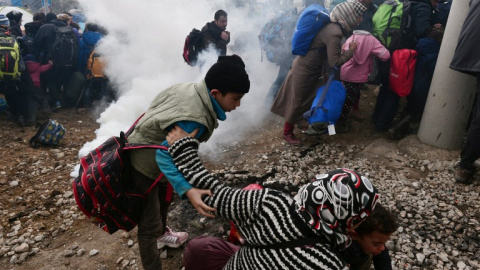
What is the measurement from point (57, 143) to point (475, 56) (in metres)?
6.56

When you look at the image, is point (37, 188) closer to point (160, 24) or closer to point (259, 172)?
point (259, 172)

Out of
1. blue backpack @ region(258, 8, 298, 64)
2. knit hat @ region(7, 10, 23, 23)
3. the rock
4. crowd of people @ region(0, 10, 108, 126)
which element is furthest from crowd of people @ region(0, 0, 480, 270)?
knit hat @ region(7, 10, 23, 23)

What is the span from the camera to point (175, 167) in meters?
1.76

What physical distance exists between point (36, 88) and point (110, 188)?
6.49 m

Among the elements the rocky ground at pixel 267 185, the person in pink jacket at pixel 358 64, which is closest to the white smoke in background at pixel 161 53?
the rocky ground at pixel 267 185

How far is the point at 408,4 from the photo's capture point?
4.84 metres

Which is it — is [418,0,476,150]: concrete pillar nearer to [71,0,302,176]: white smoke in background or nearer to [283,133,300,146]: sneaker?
[283,133,300,146]: sneaker

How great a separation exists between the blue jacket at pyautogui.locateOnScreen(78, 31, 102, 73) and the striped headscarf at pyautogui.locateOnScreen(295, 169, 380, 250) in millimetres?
7970

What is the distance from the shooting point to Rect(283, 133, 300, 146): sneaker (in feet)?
17.2

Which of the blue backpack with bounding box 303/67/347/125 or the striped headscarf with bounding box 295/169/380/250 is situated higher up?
the striped headscarf with bounding box 295/169/380/250

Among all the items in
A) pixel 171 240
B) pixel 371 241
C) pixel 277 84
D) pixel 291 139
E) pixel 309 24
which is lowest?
pixel 171 240

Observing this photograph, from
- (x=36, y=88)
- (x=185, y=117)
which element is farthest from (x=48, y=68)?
(x=185, y=117)

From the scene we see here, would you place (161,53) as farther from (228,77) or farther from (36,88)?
(228,77)

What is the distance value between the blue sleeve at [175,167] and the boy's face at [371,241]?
103cm
